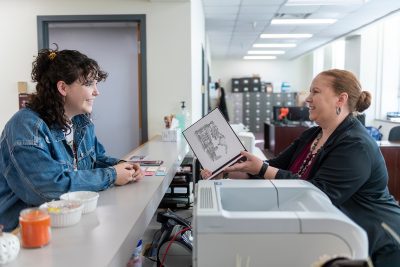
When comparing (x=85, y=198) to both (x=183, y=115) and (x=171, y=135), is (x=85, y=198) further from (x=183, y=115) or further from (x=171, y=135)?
(x=183, y=115)

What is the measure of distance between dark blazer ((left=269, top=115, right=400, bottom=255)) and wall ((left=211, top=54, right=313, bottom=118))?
11400 mm

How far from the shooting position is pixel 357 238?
2.94 ft

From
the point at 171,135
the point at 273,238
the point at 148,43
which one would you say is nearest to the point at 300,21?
the point at 148,43

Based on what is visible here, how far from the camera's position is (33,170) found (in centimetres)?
126

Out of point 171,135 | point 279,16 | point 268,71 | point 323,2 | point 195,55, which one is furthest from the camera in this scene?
point 268,71

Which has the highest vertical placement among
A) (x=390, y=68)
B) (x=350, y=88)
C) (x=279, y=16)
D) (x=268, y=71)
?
(x=279, y=16)

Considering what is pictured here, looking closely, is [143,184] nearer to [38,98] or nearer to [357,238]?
[38,98]

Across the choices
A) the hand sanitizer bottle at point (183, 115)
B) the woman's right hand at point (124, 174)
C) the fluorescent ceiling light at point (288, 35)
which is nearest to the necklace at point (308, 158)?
the woman's right hand at point (124, 174)

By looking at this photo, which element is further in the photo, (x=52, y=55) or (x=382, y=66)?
(x=382, y=66)

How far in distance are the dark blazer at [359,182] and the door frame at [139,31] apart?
7.36 ft

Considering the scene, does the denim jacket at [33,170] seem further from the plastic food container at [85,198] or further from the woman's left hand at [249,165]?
the woman's left hand at [249,165]

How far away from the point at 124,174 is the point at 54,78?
49 cm

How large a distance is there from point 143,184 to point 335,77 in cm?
101

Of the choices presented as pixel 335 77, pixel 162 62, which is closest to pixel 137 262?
pixel 335 77
